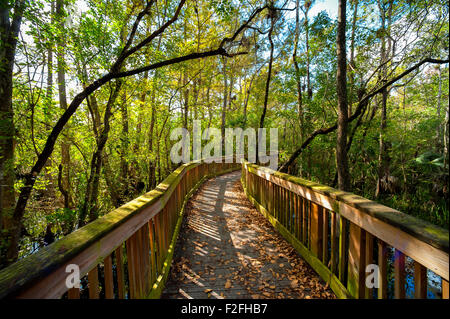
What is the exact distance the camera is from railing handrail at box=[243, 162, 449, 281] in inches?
44.2

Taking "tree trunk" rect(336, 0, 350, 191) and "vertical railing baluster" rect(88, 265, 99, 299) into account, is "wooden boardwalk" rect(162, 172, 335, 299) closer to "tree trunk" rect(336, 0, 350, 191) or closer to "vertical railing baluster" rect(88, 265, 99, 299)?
"vertical railing baluster" rect(88, 265, 99, 299)

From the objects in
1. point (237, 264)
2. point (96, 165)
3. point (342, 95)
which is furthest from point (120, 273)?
point (96, 165)

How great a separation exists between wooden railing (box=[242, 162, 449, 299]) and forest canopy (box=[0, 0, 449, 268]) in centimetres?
20

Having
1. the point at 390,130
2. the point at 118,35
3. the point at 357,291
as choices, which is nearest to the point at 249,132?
the point at 390,130

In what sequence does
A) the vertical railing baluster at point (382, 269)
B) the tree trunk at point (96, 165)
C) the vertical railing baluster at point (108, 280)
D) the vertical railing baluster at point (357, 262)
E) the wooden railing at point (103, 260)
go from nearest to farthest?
the wooden railing at point (103, 260)
the vertical railing baluster at point (108, 280)
the vertical railing baluster at point (382, 269)
the vertical railing baluster at point (357, 262)
the tree trunk at point (96, 165)

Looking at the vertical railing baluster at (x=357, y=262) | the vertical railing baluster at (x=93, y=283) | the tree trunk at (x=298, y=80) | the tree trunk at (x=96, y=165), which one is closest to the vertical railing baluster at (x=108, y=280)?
the vertical railing baluster at (x=93, y=283)

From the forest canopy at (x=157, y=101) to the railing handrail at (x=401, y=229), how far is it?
0.46 ft

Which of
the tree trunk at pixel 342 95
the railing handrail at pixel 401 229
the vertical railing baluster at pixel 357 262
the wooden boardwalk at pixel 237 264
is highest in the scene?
Answer: the tree trunk at pixel 342 95

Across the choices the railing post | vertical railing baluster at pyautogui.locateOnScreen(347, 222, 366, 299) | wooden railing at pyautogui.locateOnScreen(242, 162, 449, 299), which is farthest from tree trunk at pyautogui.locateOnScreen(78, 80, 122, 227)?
Answer: vertical railing baluster at pyautogui.locateOnScreen(347, 222, 366, 299)

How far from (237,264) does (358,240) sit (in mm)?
1776

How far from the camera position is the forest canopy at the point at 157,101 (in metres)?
3.39

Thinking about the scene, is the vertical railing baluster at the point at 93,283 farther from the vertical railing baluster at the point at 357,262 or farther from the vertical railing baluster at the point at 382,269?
the vertical railing baluster at the point at 357,262

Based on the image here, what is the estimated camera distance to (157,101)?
9.35m

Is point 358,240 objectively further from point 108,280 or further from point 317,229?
point 108,280
